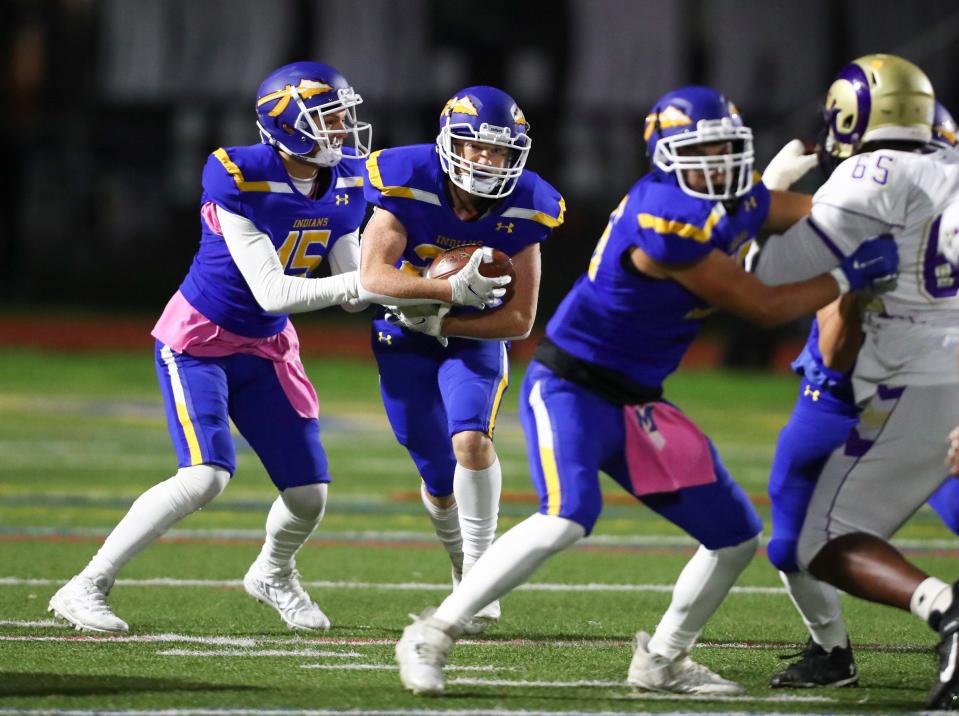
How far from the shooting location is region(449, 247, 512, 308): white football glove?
3926 mm

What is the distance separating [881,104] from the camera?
11.6ft

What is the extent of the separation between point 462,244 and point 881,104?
122 cm

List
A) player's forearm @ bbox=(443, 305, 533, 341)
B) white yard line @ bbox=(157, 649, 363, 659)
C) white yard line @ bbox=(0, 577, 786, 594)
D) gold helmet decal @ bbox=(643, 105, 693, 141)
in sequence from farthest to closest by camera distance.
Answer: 1. white yard line @ bbox=(0, 577, 786, 594)
2. player's forearm @ bbox=(443, 305, 533, 341)
3. white yard line @ bbox=(157, 649, 363, 659)
4. gold helmet decal @ bbox=(643, 105, 693, 141)

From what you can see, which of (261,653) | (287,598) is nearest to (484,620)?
(287,598)

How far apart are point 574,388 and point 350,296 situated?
0.87m

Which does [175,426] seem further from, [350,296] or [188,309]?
[350,296]

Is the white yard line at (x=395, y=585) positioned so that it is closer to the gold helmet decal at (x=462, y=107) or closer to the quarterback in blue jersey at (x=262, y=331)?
the quarterback in blue jersey at (x=262, y=331)

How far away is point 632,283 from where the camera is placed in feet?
11.1

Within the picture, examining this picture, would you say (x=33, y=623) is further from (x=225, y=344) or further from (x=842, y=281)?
(x=842, y=281)

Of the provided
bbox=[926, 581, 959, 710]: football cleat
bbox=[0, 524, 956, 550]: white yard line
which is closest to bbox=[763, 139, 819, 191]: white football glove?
bbox=[926, 581, 959, 710]: football cleat

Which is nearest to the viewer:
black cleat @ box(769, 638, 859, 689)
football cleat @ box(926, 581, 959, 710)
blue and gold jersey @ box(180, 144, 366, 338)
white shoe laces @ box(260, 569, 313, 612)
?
football cleat @ box(926, 581, 959, 710)

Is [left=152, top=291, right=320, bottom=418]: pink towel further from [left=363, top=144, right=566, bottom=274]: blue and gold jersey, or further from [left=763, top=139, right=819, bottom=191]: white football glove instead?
[left=763, top=139, right=819, bottom=191]: white football glove

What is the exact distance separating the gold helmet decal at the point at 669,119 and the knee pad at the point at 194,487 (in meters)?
1.58

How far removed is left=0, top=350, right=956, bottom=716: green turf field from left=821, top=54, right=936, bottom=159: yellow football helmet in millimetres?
1262
